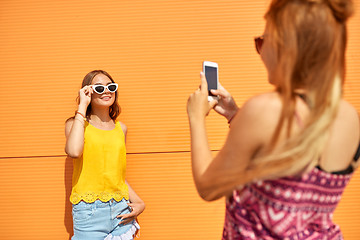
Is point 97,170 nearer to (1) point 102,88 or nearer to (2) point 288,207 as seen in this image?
(1) point 102,88

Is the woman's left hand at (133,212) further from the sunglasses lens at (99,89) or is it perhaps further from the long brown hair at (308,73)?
the long brown hair at (308,73)

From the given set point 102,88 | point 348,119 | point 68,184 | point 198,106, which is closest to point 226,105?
point 198,106

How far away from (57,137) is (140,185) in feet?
2.36

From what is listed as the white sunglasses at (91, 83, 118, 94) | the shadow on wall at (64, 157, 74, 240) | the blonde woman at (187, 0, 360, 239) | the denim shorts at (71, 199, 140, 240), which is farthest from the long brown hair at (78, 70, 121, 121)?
the blonde woman at (187, 0, 360, 239)

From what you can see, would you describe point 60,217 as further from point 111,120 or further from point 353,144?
point 353,144


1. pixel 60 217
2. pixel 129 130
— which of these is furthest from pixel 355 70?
pixel 60 217

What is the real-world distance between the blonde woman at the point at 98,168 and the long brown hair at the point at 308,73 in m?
1.53

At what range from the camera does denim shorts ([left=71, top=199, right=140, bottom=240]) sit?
2.21 meters

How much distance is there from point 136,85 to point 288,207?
1805 millimetres

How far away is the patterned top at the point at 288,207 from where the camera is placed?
942 millimetres

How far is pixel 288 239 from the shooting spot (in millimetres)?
969

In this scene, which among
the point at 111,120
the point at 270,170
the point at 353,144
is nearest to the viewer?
the point at 270,170

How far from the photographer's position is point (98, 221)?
2.21m

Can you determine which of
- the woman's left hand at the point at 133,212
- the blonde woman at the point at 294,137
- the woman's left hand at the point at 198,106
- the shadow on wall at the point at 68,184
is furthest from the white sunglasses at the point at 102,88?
the blonde woman at the point at 294,137
